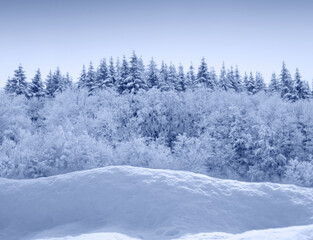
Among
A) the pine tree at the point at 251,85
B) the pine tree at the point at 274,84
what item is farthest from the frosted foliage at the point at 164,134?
the pine tree at the point at 274,84

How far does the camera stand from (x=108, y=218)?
42.2 feet

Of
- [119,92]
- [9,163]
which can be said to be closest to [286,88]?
[119,92]

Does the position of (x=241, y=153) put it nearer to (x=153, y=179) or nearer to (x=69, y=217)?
(x=153, y=179)

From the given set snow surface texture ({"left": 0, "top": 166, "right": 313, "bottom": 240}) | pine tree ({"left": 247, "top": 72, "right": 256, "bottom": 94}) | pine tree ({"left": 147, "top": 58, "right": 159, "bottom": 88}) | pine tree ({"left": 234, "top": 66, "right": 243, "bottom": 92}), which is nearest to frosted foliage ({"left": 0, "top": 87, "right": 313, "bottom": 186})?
pine tree ({"left": 147, "top": 58, "right": 159, "bottom": 88})

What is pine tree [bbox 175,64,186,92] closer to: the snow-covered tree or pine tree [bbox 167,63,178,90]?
pine tree [bbox 167,63,178,90]

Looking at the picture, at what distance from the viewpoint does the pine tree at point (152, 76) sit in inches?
2043

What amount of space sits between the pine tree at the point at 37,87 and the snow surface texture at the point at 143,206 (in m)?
40.7

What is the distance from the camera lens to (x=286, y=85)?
54.6m

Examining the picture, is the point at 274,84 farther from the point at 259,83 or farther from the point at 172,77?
the point at 172,77

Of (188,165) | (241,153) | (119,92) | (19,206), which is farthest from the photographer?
(119,92)

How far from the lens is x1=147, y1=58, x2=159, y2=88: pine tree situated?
51900 mm

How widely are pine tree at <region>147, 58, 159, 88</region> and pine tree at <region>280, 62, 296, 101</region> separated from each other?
21.8 meters

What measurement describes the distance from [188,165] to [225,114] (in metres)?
14.2

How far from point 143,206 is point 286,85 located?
1916 inches
